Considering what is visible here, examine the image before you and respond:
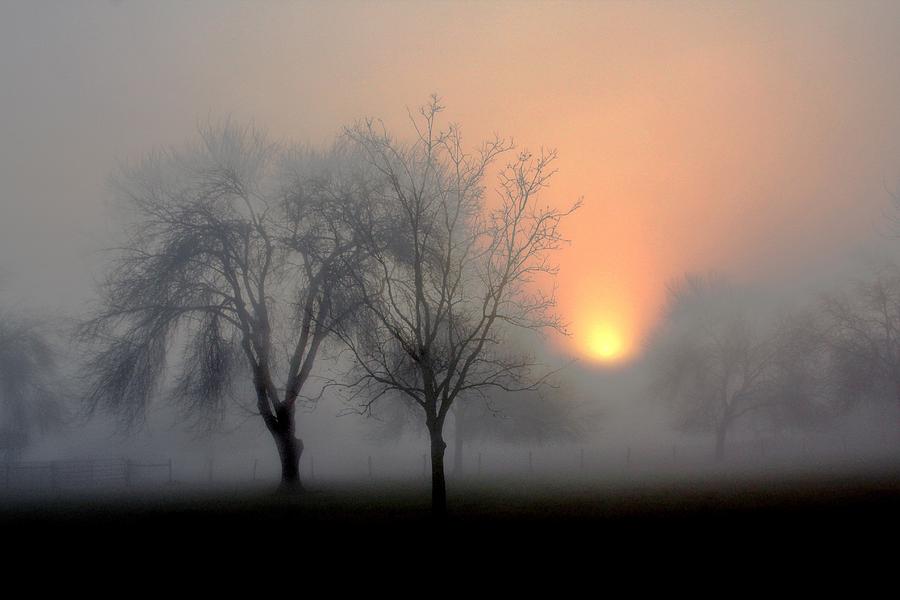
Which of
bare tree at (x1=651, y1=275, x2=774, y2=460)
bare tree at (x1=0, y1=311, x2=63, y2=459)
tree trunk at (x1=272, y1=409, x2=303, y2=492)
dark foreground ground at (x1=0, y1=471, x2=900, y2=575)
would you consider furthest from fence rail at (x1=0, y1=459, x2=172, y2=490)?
bare tree at (x1=651, y1=275, x2=774, y2=460)

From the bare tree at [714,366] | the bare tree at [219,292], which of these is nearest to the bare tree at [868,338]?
the bare tree at [714,366]

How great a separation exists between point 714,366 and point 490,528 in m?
49.1

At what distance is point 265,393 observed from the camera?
3194 centimetres

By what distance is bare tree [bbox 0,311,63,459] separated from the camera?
48625 millimetres

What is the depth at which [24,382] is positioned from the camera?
49.2 metres

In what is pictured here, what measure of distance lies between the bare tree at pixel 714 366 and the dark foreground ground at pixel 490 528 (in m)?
34.2

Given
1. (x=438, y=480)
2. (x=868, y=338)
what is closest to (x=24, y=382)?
(x=438, y=480)

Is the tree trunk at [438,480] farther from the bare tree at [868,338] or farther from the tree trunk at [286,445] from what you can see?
the bare tree at [868,338]

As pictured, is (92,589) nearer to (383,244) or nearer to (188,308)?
(383,244)

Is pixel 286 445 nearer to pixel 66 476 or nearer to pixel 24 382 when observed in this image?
pixel 66 476

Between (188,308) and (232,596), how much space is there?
20034 millimetres

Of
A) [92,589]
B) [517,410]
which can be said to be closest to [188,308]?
[92,589]

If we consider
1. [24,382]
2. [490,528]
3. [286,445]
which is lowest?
[490,528]

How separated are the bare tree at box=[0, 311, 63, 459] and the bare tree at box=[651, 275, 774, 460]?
145ft
